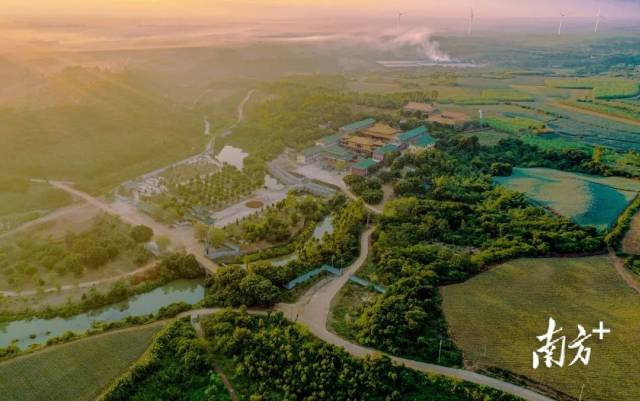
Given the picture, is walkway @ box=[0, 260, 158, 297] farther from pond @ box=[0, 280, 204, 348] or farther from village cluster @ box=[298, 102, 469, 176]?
village cluster @ box=[298, 102, 469, 176]

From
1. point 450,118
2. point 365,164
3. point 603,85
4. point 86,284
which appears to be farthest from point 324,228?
point 603,85

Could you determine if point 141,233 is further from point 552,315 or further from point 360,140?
point 360,140

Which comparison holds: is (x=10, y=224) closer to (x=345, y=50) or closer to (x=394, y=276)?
(x=394, y=276)

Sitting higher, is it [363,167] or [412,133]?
[412,133]

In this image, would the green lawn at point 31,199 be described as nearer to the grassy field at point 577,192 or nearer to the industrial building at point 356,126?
the industrial building at point 356,126

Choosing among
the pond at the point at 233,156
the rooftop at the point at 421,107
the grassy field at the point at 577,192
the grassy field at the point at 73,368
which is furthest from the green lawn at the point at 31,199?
the rooftop at the point at 421,107

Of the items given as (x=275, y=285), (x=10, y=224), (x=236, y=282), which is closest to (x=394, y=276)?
(x=275, y=285)

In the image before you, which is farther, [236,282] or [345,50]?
[345,50]
